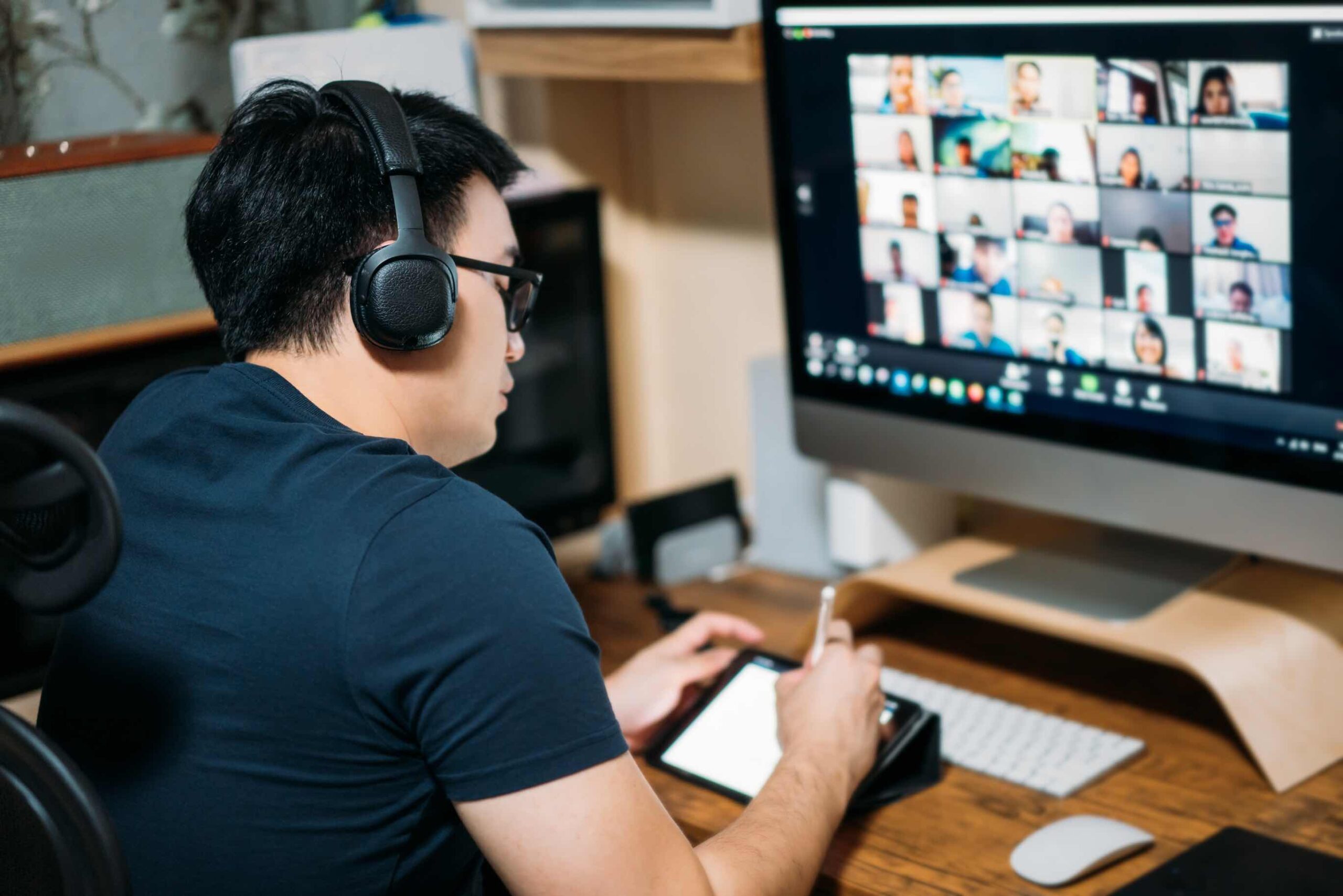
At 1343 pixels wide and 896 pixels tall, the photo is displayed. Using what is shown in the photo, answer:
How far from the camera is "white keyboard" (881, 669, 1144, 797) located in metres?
1.15

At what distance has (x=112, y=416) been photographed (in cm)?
138

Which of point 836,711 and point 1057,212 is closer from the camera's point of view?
point 836,711

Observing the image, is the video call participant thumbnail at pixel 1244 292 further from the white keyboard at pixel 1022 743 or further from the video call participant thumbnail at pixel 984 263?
the white keyboard at pixel 1022 743

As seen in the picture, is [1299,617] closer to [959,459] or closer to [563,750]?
[959,459]

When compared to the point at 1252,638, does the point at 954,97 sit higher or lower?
higher

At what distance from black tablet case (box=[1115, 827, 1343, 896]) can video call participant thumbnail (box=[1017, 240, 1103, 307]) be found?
47cm

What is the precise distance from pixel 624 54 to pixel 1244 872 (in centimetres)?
104

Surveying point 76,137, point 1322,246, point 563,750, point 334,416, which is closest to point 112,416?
point 76,137

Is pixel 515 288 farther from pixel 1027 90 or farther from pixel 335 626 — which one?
pixel 1027 90

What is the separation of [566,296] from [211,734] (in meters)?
1.05

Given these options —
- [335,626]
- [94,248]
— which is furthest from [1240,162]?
[94,248]

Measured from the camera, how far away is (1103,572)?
137 centimetres

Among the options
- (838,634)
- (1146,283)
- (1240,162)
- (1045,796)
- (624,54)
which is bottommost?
(1045,796)

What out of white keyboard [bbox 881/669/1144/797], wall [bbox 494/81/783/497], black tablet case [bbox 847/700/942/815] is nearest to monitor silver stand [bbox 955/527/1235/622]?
white keyboard [bbox 881/669/1144/797]
